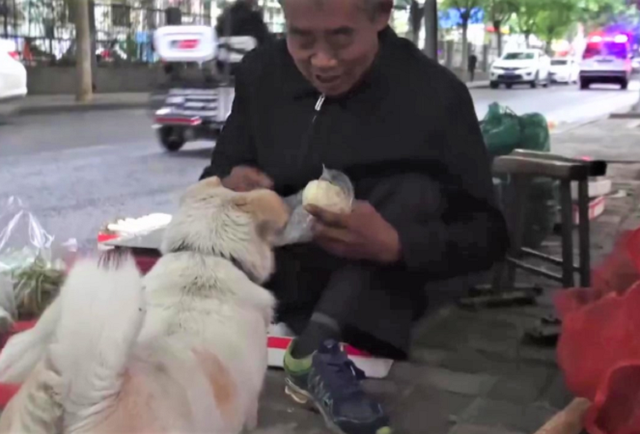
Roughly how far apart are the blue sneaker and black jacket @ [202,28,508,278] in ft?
0.97

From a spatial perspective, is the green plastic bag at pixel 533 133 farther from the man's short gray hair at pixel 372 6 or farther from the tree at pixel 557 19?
the tree at pixel 557 19

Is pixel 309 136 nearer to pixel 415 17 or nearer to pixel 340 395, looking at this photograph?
pixel 340 395

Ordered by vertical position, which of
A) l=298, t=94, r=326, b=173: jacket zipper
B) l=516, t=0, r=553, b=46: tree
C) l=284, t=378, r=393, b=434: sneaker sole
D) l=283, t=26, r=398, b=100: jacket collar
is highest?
l=516, t=0, r=553, b=46: tree

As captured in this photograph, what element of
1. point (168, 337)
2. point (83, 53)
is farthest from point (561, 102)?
point (168, 337)

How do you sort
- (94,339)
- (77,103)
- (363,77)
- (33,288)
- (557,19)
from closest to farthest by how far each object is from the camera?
(94,339), (363,77), (33,288), (77,103), (557,19)

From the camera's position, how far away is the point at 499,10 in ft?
23.6

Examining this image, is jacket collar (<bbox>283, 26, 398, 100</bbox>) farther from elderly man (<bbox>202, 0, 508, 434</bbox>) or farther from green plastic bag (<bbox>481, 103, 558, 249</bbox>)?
green plastic bag (<bbox>481, 103, 558, 249</bbox>)

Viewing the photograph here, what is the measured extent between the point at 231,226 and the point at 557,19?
1508cm

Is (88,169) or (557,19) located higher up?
(557,19)

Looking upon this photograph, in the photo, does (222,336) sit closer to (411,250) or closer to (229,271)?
(229,271)

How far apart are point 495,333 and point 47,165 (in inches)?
179

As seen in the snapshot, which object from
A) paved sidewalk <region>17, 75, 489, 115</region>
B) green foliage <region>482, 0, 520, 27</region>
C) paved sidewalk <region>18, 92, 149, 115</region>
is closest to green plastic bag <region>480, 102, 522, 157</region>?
green foliage <region>482, 0, 520, 27</region>

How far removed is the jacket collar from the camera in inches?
87.7

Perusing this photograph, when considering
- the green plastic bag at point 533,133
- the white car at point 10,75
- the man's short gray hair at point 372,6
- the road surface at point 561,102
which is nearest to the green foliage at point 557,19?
the road surface at point 561,102
